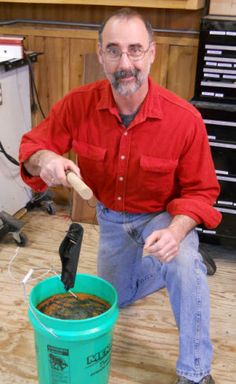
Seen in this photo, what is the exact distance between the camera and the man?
52.4 inches

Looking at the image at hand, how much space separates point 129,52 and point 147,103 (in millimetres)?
183

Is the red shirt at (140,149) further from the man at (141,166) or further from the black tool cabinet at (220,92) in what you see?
the black tool cabinet at (220,92)

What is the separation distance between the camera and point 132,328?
69.4 inches

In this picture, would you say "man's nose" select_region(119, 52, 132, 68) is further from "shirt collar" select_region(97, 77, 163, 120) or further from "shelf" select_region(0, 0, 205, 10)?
"shelf" select_region(0, 0, 205, 10)

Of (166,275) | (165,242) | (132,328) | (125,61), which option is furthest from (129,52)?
(132,328)

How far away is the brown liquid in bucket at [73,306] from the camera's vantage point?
134cm

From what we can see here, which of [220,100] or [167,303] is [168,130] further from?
[167,303]

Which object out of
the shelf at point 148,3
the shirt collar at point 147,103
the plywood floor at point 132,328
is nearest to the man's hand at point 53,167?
the shirt collar at point 147,103

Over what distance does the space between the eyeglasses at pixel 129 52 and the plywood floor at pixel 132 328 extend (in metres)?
1.02

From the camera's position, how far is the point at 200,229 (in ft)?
7.34

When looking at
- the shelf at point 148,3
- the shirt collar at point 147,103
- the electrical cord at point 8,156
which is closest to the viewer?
the shirt collar at point 147,103

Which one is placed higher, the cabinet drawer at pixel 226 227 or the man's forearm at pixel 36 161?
the man's forearm at pixel 36 161

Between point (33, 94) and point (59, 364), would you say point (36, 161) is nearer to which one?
point (59, 364)

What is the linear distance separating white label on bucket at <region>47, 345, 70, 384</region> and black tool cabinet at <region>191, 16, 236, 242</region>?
118 cm
